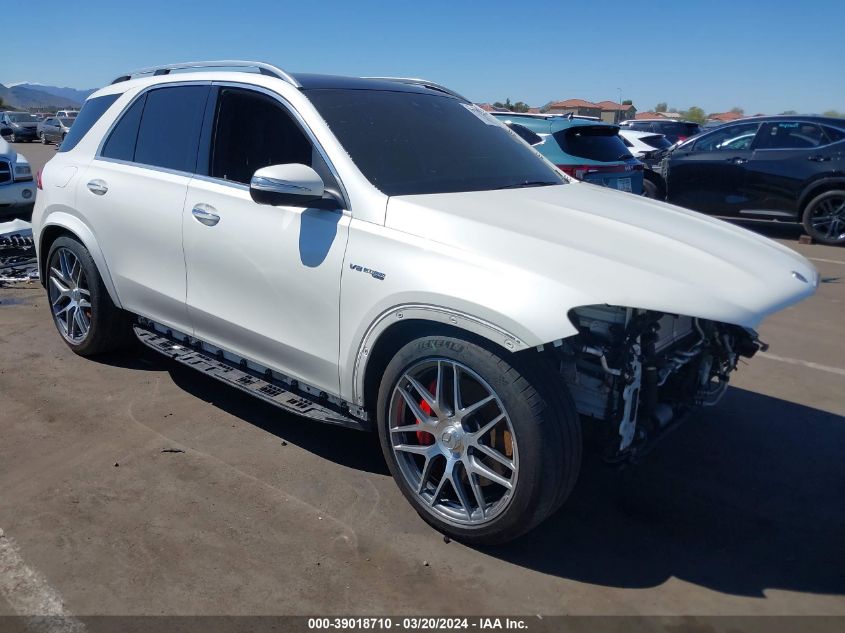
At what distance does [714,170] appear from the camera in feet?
37.0

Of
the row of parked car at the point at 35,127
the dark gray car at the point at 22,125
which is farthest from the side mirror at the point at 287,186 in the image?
the dark gray car at the point at 22,125

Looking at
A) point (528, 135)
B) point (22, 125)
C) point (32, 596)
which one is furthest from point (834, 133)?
point (22, 125)

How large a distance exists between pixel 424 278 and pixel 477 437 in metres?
0.69

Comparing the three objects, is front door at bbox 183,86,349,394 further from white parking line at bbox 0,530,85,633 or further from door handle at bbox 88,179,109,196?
white parking line at bbox 0,530,85,633

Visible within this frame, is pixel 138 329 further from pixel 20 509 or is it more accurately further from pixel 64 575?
pixel 64 575

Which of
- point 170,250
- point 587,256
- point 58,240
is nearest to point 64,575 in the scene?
point 170,250

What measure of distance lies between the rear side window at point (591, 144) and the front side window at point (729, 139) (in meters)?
3.48

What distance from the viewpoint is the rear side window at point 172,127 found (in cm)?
425

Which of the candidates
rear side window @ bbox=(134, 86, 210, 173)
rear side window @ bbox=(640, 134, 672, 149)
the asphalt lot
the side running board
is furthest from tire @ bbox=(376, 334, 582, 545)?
rear side window @ bbox=(640, 134, 672, 149)

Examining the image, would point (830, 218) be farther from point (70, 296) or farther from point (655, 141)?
point (70, 296)

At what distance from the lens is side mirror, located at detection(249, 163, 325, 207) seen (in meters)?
3.25

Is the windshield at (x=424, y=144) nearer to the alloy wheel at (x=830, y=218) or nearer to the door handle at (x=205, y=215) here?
the door handle at (x=205, y=215)

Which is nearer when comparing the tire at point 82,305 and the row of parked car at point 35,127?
the tire at point 82,305

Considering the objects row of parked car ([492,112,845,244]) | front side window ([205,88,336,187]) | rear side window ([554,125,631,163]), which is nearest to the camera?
front side window ([205,88,336,187])
